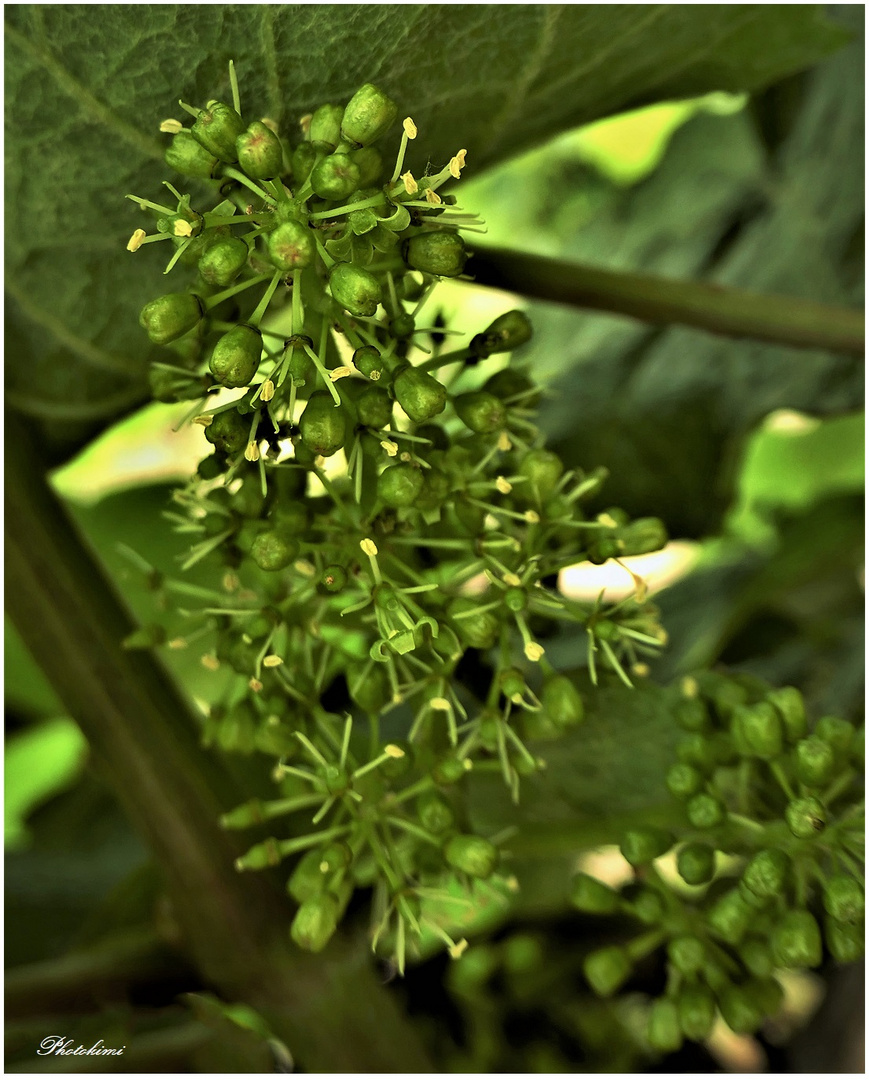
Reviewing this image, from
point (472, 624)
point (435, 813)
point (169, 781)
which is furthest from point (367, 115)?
point (169, 781)

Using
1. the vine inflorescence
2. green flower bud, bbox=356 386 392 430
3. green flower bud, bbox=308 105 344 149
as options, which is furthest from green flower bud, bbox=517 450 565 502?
green flower bud, bbox=308 105 344 149

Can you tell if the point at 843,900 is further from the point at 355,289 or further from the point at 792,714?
the point at 355,289

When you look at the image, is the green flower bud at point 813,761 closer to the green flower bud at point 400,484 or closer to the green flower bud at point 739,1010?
the green flower bud at point 739,1010

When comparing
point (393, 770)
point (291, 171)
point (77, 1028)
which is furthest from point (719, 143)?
point (77, 1028)

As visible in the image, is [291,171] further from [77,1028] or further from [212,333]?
[77,1028]

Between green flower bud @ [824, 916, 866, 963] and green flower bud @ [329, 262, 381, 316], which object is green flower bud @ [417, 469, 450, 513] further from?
green flower bud @ [824, 916, 866, 963]

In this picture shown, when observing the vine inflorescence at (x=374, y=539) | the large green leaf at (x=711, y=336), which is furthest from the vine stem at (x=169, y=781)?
the large green leaf at (x=711, y=336)
